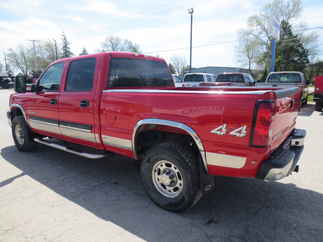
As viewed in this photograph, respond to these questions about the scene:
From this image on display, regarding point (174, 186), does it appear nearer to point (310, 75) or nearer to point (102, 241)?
point (102, 241)

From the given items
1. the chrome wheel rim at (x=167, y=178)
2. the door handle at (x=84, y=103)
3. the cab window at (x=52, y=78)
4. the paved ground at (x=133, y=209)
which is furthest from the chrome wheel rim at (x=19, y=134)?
the chrome wheel rim at (x=167, y=178)

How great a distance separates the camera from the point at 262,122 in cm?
202

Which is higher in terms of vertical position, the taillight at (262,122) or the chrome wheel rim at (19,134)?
the taillight at (262,122)

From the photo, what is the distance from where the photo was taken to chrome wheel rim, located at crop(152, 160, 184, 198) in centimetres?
277

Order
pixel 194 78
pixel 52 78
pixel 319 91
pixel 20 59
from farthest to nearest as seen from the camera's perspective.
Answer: pixel 20 59, pixel 194 78, pixel 319 91, pixel 52 78

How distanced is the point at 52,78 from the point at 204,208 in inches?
141

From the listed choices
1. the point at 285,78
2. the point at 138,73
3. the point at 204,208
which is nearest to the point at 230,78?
the point at 285,78

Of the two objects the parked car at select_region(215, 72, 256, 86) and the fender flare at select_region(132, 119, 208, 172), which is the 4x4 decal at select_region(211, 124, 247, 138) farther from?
the parked car at select_region(215, 72, 256, 86)

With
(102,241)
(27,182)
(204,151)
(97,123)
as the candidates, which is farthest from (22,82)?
(204,151)

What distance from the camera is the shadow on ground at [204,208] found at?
2.41 m

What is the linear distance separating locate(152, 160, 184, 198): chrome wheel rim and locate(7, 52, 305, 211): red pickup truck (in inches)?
0.5

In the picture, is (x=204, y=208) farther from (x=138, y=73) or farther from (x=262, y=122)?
(x=138, y=73)

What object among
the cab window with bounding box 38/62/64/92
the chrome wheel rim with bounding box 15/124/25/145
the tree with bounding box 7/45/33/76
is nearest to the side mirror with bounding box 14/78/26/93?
the cab window with bounding box 38/62/64/92

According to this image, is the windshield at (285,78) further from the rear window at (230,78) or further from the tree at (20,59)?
the tree at (20,59)
